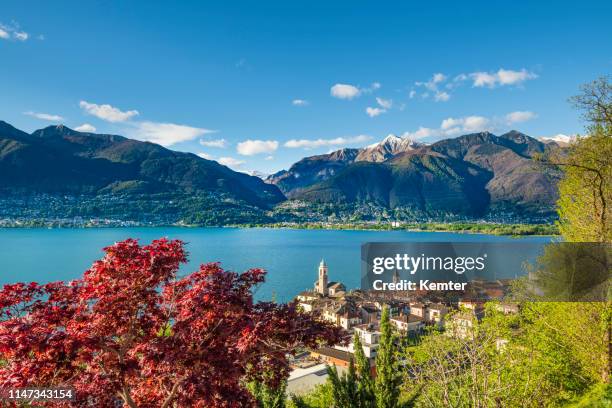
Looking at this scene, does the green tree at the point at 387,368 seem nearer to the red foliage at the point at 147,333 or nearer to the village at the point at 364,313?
the village at the point at 364,313

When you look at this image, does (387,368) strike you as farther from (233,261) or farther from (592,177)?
(233,261)

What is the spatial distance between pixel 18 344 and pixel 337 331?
411 centimetres

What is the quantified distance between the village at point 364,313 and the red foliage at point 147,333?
923 inches

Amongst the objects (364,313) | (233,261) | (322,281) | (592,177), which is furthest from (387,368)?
(233,261)

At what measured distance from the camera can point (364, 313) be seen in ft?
201

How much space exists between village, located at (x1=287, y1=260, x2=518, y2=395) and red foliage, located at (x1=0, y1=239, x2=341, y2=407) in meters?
23.4

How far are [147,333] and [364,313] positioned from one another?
5905 cm

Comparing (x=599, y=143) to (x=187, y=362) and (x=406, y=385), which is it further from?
(x=406, y=385)

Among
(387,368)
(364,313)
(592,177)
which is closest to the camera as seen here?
(592,177)

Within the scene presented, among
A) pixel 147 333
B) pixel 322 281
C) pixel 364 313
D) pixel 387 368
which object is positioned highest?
pixel 147 333

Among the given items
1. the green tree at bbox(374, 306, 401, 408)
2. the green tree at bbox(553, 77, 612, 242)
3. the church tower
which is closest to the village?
the church tower

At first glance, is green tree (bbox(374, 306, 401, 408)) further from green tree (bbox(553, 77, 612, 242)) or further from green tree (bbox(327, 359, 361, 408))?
green tree (bbox(553, 77, 612, 242))

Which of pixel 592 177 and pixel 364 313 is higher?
pixel 592 177

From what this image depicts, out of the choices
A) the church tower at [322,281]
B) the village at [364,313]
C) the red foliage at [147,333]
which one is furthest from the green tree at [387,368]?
the church tower at [322,281]
